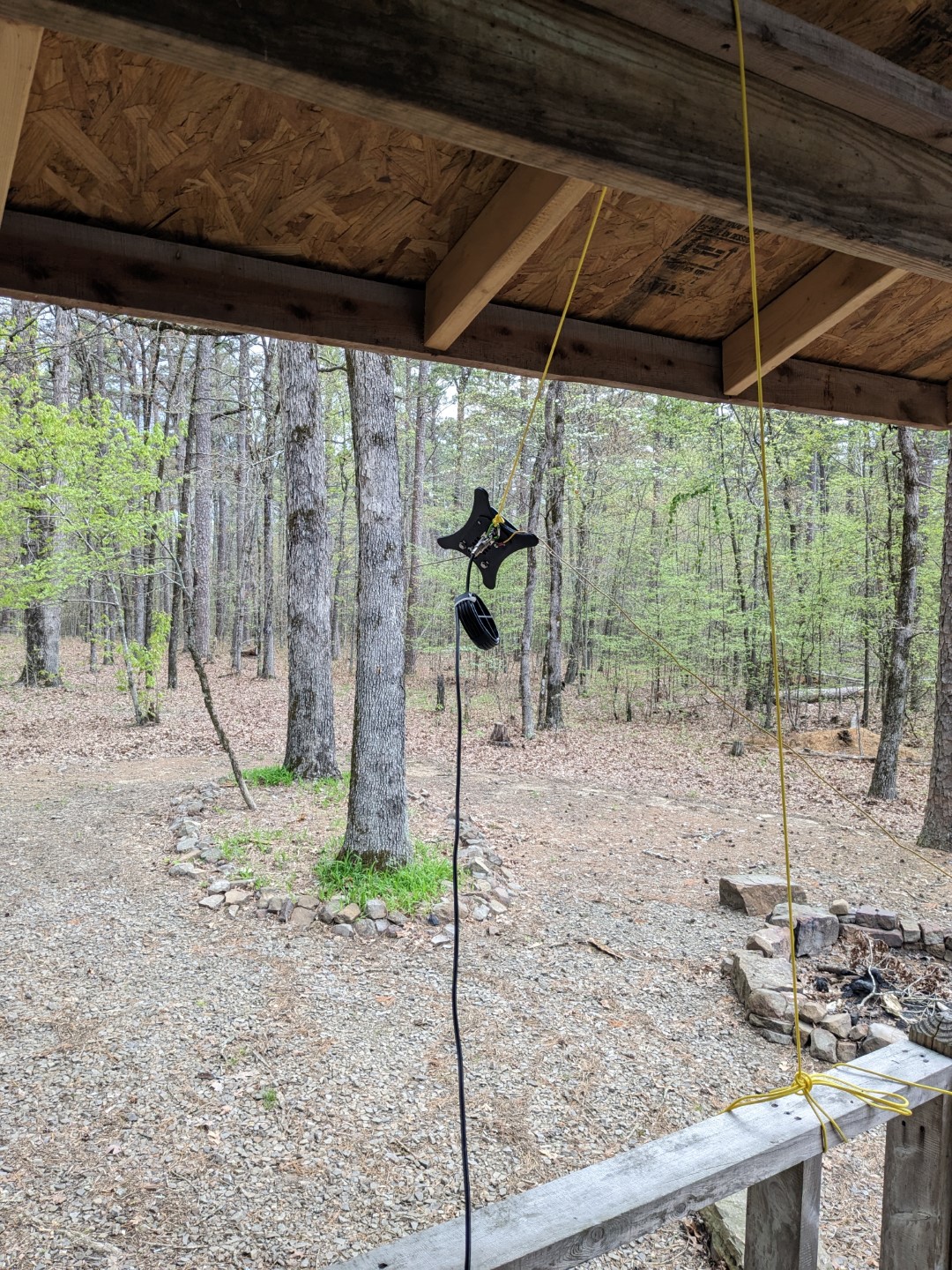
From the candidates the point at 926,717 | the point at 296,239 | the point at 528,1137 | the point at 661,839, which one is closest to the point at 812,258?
the point at 296,239

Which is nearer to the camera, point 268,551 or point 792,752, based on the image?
point 792,752

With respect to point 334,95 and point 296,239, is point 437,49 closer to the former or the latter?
point 334,95

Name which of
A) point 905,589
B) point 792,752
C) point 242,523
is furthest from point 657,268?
point 242,523

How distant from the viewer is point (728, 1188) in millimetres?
→ 1510

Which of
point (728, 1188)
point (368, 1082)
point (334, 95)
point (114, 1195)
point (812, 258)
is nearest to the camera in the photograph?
point (334, 95)

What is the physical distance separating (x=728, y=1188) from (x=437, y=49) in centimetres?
205

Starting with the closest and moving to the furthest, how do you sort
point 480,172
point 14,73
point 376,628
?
point 14,73 → point 480,172 → point 376,628

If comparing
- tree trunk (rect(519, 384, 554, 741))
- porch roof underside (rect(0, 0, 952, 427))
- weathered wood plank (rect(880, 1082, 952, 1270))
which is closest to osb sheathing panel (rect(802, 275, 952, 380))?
porch roof underside (rect(0, 0, 952, 427))

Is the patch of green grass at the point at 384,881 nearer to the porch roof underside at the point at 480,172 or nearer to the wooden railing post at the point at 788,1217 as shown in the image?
the wooden railing post at the point at 788,1217

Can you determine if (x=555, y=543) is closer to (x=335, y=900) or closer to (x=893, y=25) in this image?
(x=335, y=900)

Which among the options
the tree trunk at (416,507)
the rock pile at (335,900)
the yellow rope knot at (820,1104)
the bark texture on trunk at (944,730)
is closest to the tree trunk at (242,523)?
the tree trunk at (416,507)

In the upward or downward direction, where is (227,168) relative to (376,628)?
upward

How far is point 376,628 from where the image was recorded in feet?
18.1

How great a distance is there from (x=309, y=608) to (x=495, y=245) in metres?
6.76
